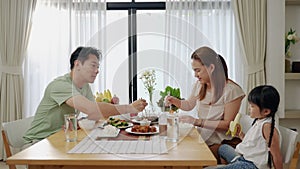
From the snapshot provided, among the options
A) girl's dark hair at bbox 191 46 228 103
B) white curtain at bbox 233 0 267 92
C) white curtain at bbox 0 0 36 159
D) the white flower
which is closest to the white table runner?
girl's dark hair at bbox 191 46 228 103

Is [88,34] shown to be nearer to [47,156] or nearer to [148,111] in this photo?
[148,111]

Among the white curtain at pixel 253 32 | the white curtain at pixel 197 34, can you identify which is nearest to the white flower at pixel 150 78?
the white curtain at pixel 197 34

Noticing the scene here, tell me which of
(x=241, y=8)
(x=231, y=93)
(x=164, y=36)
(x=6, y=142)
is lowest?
(x=6, y=142)

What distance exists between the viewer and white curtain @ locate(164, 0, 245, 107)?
3.66m

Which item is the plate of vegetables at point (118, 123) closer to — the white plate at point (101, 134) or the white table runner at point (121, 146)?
the white plate at point (101, 134)

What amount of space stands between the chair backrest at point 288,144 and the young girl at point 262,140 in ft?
0.26

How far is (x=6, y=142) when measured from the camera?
81.5 inches

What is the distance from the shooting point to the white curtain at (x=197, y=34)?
12.0 feet

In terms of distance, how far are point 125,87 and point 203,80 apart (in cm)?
134

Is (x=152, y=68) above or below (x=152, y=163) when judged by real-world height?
above

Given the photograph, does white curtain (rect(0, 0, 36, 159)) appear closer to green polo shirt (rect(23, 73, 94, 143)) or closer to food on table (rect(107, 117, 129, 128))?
green polo shirt (rect(23, 73, 94, 143))

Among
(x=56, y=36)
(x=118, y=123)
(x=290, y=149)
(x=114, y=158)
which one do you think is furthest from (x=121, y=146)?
(x=56, y=36)

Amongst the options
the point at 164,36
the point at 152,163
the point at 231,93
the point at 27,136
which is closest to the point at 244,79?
the point at 164,36

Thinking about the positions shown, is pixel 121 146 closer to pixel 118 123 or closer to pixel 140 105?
pixel 118 123
